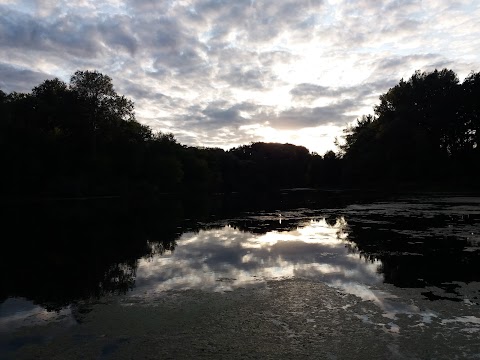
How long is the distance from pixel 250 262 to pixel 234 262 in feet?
1.85

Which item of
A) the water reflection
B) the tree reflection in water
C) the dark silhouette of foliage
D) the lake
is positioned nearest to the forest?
the dark silhouette of foliage

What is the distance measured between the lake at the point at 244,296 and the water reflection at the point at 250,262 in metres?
0.06

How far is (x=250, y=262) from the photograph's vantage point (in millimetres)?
13820

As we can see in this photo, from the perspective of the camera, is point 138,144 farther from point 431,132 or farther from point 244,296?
point 244,296

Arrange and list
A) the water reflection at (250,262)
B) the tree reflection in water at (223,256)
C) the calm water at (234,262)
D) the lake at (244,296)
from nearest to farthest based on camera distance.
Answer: the lake at (244,296)
the calm water at (234,262)
the tree reflection in water at (223,256)
the water reflection at (250,262)

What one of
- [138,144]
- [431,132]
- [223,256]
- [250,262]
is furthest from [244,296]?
[431,132]

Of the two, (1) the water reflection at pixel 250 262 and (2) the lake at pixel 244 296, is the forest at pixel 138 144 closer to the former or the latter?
(2) the lake at pixel 244 296

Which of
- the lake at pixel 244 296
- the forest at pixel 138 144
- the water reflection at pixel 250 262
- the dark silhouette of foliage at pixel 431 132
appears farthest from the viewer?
the dark silhouette of foliage at pixel 431 132

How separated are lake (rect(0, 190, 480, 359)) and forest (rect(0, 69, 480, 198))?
4185cm

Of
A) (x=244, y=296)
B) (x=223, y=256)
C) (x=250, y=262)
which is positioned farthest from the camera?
(x=223, y=256)

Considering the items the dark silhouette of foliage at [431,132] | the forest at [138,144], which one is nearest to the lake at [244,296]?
the forest at [138,144]

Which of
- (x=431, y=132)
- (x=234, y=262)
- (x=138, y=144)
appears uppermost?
(x=431, y=132)

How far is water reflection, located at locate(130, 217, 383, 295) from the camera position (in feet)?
36.2

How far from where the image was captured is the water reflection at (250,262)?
36.2ft
